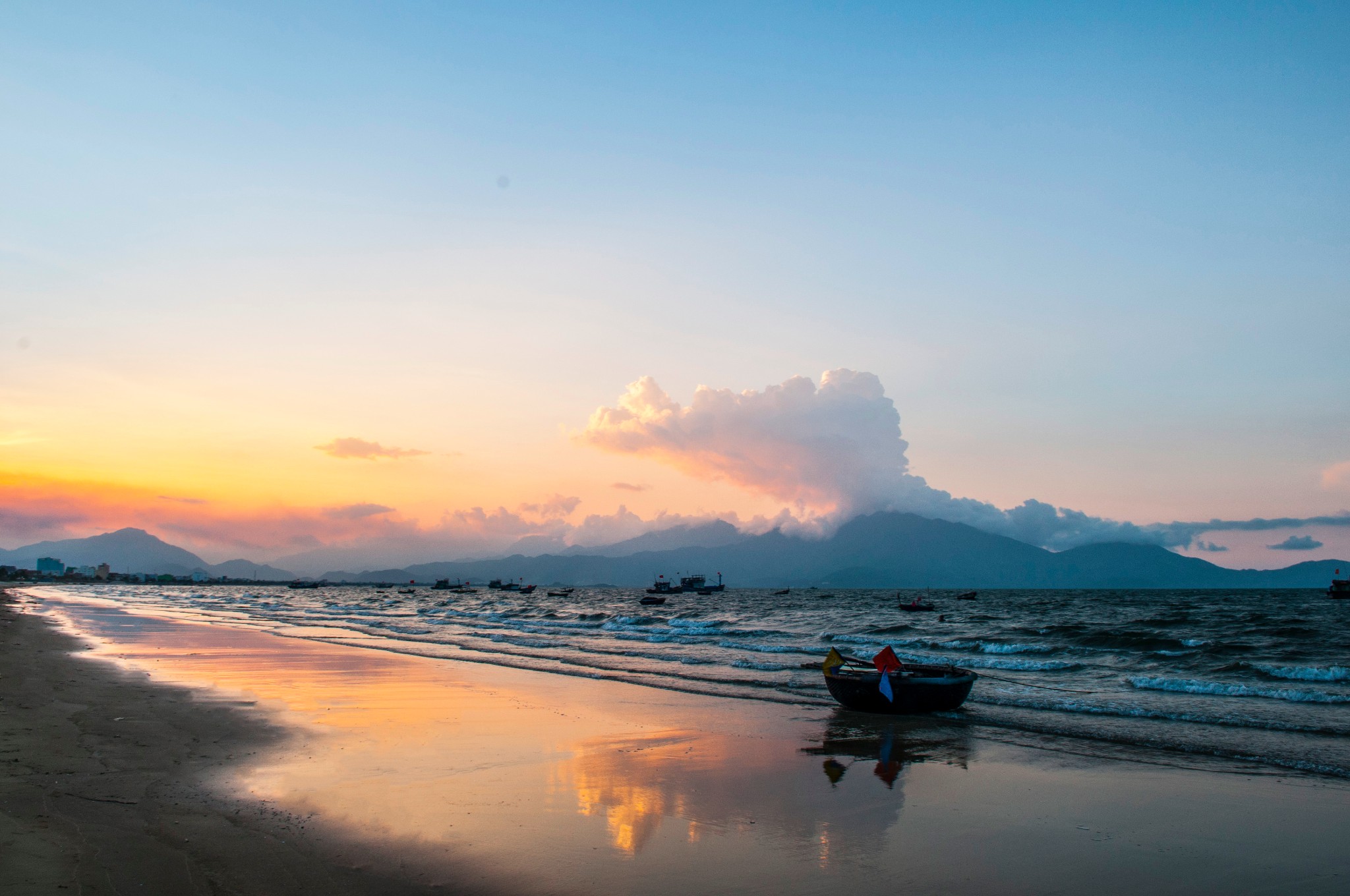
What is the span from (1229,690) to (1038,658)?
12.4 metres

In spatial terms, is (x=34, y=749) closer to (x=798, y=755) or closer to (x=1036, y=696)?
(x=798, y=755)

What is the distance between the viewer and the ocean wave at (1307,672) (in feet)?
86.9

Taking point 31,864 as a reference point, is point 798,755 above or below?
below

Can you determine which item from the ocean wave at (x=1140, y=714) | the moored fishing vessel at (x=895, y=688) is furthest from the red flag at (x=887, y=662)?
the ocean wave at (x=1140, y=714)

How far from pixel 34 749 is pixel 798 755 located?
523 inches

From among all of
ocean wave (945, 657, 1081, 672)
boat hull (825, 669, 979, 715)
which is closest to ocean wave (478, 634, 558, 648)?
ocean wave (945, 657, 1081, 672)

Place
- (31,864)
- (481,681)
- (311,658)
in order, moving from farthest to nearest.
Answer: (311,658), (481,681), (31,864)

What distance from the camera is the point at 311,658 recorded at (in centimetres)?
3256

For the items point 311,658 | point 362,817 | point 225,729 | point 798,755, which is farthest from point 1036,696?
point 311,658

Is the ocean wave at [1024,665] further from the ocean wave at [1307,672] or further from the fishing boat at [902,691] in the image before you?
the fishing boat at [902,691]

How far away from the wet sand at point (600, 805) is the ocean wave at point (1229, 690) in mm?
10629

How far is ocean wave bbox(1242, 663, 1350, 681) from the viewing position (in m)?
26.5

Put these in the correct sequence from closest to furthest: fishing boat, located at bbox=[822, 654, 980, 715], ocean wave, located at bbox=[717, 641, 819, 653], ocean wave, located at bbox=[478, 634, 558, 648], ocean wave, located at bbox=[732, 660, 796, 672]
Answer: fishing boat, located at bbox=[822, 654, 980, 715] → ocean wave, located at bbox=[732, 660, 796, 672] → ocean wave, located at bbox=[717, 641, 819, 653] → ocean wave, located at bbox=[478, 634, 558, 648]

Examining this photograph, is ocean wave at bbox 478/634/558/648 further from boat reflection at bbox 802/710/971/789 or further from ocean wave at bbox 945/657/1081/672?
boat reflection at bbox 802/710/971/789
